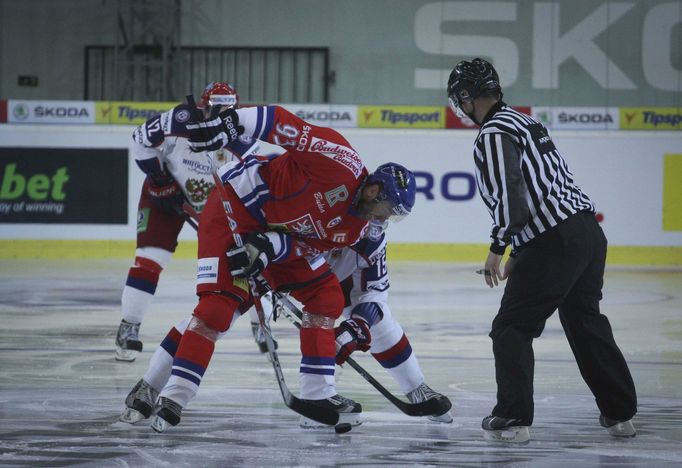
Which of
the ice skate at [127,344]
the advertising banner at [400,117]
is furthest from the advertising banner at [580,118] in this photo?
the ice skate at [127,344]

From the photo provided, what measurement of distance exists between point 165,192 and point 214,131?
2.15m

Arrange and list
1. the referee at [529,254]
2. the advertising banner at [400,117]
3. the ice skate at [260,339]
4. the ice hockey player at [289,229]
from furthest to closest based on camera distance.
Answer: the advertising banner at [400,117]
the ice skate at [260,339]
the ice hockey player at [289,229]
the referee at [529,254]

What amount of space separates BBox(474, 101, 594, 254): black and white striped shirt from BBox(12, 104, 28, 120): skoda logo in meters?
9.20

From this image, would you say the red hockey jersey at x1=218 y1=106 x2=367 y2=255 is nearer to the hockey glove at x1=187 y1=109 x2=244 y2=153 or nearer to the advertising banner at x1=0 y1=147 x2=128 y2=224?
the hockey glove at x1=187 y1=109 x2=244 y2=153

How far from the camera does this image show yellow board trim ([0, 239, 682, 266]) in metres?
11.9

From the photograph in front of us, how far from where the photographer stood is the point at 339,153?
405 centimetres

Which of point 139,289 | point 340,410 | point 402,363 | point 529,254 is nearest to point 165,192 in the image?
point 139,289

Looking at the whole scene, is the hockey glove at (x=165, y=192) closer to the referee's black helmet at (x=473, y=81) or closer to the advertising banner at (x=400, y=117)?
the referee's black helmet at (x=473, y=81)

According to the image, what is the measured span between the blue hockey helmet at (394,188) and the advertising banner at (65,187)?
828 cm

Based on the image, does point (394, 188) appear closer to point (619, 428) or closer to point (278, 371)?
point (278, 371)

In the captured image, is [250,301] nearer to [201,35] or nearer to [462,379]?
[462,379]

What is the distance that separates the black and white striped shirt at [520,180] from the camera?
150 inches

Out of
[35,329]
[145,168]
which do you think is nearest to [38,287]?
[35,329]

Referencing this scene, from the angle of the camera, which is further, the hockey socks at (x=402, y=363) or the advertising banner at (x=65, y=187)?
the advertising banner at (x=65, y=187)
